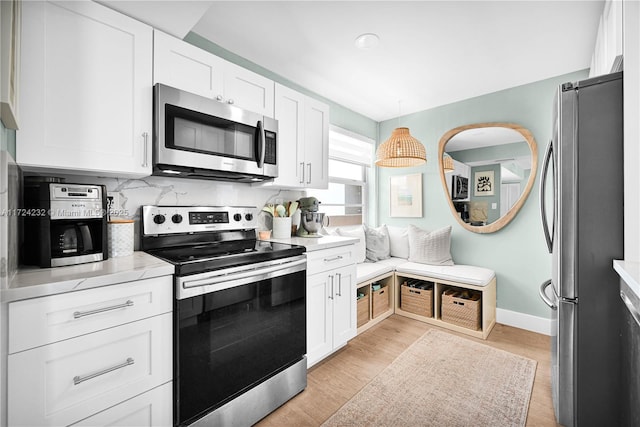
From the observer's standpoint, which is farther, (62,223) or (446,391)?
(446,391)

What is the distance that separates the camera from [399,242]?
3656 millimetres

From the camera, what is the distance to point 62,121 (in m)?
1.29

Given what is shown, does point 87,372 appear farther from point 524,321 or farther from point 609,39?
point 524,321

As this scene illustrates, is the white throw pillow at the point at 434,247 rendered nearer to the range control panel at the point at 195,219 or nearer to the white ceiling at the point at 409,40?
the white ceiling at the point at 409,40

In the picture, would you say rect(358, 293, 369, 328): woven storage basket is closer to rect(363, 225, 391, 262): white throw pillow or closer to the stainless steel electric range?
rect(363, 225, 391, 262): white throw pillow

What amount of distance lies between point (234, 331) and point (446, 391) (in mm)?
1473

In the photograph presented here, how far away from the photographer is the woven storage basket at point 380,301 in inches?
119

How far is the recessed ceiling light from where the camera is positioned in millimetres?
2117

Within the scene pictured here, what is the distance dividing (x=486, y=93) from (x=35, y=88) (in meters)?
3.68

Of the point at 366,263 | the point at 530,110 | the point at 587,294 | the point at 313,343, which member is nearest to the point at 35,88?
the point at 313,343

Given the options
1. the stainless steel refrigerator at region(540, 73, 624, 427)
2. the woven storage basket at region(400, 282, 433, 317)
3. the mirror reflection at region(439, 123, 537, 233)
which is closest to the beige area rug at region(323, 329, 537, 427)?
the stainless steel refrigerator at region(540, 73, 624, 427)

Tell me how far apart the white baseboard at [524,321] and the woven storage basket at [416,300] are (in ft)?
2.49

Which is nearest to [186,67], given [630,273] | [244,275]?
[244,275]

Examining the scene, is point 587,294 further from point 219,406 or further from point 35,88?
point 35,88
